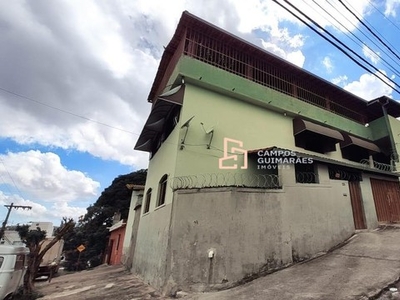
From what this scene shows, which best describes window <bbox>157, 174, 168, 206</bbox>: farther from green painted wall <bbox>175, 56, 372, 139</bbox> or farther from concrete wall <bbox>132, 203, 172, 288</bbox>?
green painted wall <bbox>175, 56, 372, 139</bbox>

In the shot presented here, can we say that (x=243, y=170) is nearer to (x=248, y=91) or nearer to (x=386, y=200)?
(x=248, y=91)

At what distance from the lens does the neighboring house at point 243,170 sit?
661 cm

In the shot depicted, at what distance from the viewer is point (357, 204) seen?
9.91 meters

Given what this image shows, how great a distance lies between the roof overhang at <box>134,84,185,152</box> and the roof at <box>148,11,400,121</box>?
2755 mm

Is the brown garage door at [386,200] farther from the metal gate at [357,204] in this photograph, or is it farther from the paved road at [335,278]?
the paved road at [335,278]

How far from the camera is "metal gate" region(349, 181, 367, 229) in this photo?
378 inches

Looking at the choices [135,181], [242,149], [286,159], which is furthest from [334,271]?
[135,181]

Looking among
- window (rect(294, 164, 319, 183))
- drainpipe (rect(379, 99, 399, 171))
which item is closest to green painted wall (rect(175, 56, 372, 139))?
drainpipe (rect(379, 99, 399, 171))

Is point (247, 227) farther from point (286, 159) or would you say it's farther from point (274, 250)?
point (286, 159)

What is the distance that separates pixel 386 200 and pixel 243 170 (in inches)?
282

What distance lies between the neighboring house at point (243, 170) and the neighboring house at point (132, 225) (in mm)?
2501

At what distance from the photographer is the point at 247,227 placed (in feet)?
22.4

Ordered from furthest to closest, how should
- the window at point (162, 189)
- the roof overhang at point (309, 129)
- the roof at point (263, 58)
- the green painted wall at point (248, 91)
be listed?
the roof overhang at point (309, 129), the roof at point (263, 58), the green painted wall at point (248, 91), the window at point (162, 189)

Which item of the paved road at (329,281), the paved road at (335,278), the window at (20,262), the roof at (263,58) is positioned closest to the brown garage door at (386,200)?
the paved road at (329,281)
